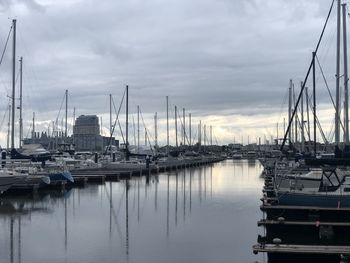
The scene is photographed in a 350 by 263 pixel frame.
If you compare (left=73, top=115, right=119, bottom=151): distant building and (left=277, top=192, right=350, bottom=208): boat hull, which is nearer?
(left=277, top=192, right=350, bottom=208): boat hull

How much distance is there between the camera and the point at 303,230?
21.9m

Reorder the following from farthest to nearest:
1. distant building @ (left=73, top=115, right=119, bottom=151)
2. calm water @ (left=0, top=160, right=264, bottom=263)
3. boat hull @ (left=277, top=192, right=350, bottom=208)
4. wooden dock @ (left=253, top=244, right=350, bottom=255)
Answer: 1. distant building @ (left=73, top=115, right=119, bottom=151)
2. boat hull @ (left=277, top=192, right=350, bottom=208)
3. calm water @ (left=0, top=160, right=264, bottom=263)
4. wooden dock @ (left=253, top=244, right=350, bottom=255)

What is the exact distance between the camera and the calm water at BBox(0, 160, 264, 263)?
1930 centimetres

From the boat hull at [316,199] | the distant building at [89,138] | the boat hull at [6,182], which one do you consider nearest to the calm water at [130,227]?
the boat hull at [6,182]

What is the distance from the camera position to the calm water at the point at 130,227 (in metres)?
19.3

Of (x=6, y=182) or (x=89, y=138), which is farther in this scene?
(x=89, y=138)

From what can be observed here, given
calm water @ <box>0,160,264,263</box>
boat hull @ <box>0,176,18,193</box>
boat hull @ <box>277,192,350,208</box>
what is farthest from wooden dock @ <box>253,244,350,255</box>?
boat hull @ <box>0,176,18,193</box>

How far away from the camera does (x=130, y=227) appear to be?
25734mm

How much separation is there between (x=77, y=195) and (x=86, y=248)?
21.0 metres

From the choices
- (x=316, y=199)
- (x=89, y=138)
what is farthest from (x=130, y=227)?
(x=89, y=138)

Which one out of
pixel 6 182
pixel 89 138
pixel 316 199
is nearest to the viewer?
pixel 316 199

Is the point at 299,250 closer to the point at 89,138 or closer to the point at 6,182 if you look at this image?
the point at 6,182

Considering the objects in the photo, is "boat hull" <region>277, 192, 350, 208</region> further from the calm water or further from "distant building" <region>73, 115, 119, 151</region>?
"distant building" <region>73, 115, 119, 151</region>

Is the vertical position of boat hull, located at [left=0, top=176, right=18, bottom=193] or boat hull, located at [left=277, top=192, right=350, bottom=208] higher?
boat hull, located at [left=0, top=176, right=18, bottom=193]
